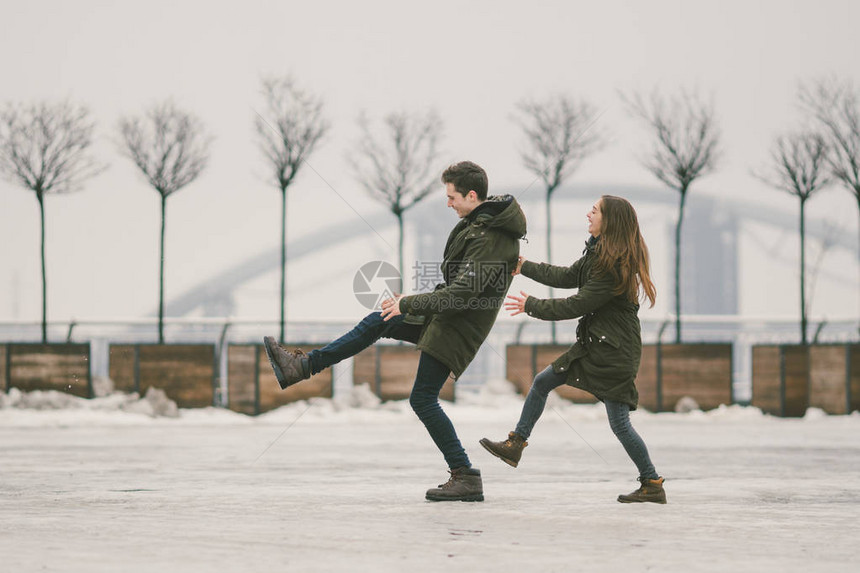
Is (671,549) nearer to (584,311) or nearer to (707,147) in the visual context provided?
(584,311)

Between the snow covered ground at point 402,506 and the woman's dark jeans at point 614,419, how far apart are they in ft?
0.92

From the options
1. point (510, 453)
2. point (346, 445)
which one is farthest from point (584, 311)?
point (346, 445)

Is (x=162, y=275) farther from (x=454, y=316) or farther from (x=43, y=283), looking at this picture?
(x=454, y=316)

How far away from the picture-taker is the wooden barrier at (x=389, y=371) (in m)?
19.3

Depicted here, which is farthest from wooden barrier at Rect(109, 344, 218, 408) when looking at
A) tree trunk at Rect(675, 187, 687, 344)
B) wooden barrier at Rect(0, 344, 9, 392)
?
tree trunk at Rect(675, 187, 687, 344)

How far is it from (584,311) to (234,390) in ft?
43.8

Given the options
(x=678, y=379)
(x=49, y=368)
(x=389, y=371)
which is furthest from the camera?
(x=678, y=379)

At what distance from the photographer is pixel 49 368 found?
18.6 m

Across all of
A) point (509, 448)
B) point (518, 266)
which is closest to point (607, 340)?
point (518, 266)

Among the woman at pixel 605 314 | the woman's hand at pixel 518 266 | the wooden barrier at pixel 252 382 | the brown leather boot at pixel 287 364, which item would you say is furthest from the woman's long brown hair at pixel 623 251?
the wooden barrier at pixel 252 382

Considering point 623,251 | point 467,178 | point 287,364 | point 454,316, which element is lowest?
point 287,364

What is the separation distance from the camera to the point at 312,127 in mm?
20328

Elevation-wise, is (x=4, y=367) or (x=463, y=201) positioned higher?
(x=463, y=201)

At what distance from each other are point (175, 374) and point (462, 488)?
13.0 metres
